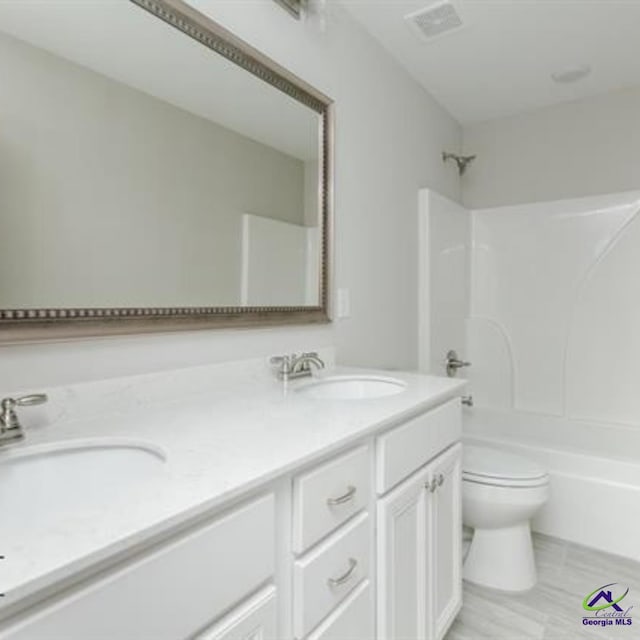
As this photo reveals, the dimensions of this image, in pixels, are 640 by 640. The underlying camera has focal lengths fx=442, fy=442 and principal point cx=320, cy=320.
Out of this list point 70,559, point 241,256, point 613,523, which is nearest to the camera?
point 70,559

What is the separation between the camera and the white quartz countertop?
1.60 feet

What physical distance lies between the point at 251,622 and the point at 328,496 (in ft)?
0.83

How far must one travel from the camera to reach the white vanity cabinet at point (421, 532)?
1.07 m

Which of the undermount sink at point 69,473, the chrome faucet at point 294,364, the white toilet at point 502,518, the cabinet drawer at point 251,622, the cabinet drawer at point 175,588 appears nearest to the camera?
the cabinet drawer at point 175,588

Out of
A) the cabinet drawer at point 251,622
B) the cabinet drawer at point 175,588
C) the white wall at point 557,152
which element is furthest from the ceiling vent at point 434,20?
the cabinet drawer at point 251,622

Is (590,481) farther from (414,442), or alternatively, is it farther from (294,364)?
(294,364)

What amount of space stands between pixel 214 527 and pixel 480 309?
2.76 m

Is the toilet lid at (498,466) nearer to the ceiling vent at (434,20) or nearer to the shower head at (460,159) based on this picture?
the shower head at (460,159)

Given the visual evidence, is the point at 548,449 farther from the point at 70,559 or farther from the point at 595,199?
the point at 70,559

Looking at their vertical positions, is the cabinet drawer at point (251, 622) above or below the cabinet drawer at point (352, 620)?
above

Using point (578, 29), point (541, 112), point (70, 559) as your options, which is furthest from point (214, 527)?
point (541, 112)

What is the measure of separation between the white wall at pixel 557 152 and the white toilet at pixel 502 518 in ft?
5.98

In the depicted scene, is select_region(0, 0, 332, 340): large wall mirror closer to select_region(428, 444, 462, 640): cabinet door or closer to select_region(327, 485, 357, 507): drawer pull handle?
select_region(327, 485, 357, 507): drawer pull handle

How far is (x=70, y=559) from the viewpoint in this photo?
1.50 feet
